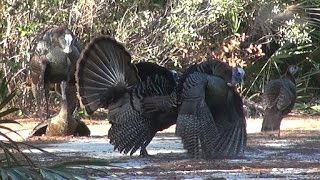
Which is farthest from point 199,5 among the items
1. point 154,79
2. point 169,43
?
point 154,79

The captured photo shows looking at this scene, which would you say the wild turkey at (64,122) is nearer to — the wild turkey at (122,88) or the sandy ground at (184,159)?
the sandy ground at (184,159)

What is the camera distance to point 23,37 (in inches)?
663

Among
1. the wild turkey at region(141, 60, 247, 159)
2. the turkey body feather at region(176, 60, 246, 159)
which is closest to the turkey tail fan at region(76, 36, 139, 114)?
the wild turkey at region(141, 60, 247, 159)

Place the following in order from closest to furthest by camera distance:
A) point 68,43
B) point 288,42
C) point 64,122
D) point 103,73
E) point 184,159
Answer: point 184,159
point 103,73
point 68,43
point 64,122
point 288,42

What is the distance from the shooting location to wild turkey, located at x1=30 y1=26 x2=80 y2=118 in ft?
41.6

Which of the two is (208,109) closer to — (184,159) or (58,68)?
(184,159)

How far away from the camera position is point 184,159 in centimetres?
988

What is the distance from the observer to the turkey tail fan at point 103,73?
10.3 meters

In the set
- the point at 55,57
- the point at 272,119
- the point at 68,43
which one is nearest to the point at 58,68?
the point at 55,57

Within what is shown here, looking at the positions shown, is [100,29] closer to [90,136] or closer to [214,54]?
[214,54]

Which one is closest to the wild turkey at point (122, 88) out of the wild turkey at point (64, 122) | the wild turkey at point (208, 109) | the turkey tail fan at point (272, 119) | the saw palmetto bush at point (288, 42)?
the wild turkey at point (208, 109)

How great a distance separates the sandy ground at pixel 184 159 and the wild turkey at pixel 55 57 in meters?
0.89

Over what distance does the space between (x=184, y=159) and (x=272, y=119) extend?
4.07 metres

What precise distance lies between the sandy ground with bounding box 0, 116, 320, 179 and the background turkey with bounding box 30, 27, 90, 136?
33cm
